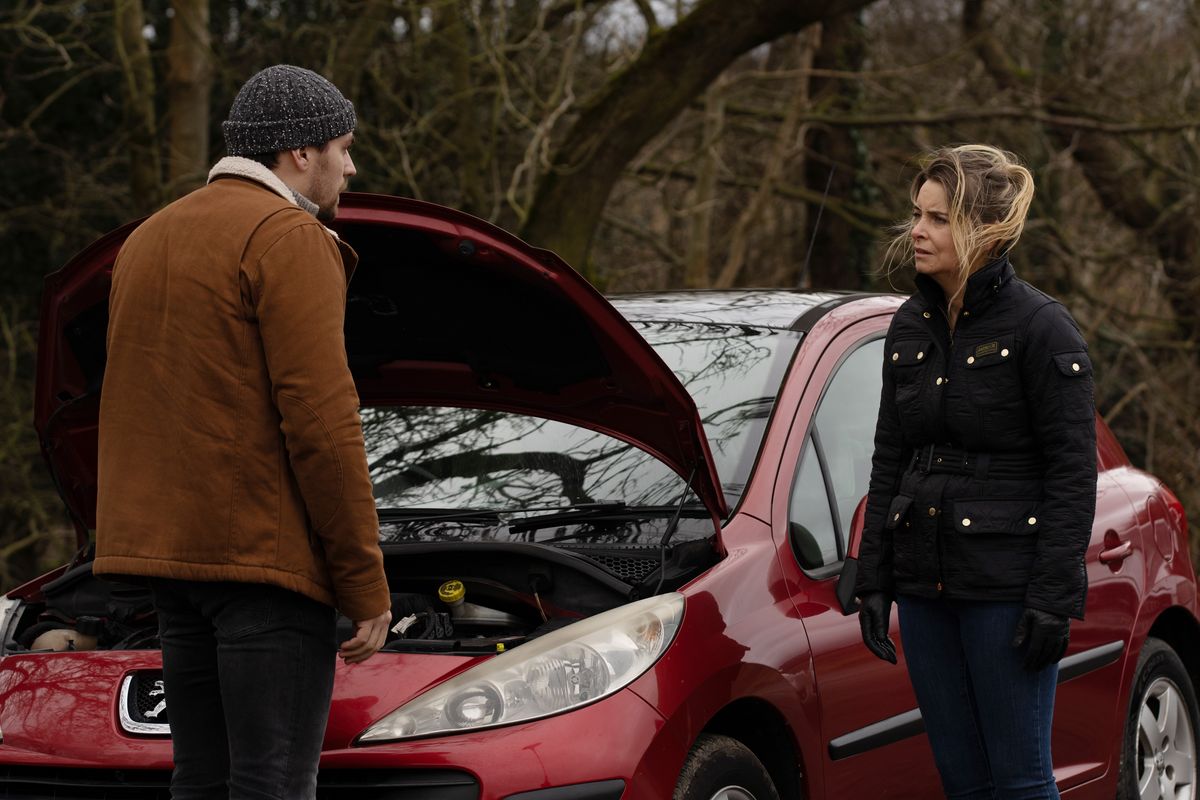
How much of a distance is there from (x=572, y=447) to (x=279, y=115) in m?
1.56

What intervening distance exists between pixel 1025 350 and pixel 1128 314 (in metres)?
8.97

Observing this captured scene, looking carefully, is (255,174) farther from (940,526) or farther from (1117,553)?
(1117,553)

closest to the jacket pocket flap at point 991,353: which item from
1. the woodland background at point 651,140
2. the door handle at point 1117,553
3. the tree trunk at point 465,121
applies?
the door handle at point 1117,553

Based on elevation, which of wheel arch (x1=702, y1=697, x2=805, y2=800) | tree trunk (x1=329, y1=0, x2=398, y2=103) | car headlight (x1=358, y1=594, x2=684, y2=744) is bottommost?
wheel arch (x1=702, y1=697, x2=805, y2=800)

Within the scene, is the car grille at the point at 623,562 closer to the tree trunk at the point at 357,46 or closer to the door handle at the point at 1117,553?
the door handle at the point at 1117,553

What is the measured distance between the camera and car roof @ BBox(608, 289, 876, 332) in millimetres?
4305

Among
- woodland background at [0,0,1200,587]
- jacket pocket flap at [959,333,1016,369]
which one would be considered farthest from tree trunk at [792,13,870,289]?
jacket pocket flap at [959,333,1016,369]

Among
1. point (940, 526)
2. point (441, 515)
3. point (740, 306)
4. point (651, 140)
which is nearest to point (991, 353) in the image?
point (940, 526)

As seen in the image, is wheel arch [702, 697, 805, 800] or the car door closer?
wheel arch [702, 697, 805, 800]

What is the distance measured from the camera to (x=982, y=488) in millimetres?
3193

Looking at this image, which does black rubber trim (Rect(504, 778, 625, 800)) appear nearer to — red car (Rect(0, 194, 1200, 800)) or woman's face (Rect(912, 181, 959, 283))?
red car (Rect(0, 194, 1200, 800))

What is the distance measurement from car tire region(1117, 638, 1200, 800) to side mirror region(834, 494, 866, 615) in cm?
136

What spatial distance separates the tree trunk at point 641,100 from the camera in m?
7.74

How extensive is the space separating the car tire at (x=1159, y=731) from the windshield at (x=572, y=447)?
5.25 ft
